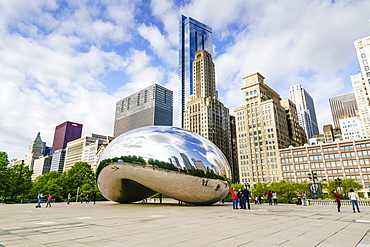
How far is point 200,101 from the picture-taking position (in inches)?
5359

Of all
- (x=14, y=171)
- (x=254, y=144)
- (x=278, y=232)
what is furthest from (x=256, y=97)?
(x=278, y=232)

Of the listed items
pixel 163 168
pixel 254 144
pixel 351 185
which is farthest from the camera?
pixel 254 144

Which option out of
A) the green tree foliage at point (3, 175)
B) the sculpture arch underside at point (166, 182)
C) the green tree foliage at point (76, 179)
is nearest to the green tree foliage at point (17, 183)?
the green tree foliage at point (3, 175)

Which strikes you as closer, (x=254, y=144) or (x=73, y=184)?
(x=73, y=184)

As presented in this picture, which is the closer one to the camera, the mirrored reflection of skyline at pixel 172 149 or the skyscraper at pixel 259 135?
the mirrored reflection of skyline at pixel 172 149

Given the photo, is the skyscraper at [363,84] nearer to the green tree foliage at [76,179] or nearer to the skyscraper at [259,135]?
the skyscraper at [259,135]

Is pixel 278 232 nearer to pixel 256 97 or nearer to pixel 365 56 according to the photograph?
pixel 256 97

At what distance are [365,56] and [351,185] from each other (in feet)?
273

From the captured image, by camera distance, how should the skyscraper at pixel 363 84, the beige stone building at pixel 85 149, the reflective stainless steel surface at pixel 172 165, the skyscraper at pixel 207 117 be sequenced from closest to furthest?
1. the reflective stainless steel surface at pixel 172 165
2. the skyscraper at pixel 363 84
3. the skyscraper at pixel 207 117
4. the beige stone building at pixel 85 149

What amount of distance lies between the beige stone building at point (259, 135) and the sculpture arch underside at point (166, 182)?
8793 centimetres

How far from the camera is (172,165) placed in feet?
49.7

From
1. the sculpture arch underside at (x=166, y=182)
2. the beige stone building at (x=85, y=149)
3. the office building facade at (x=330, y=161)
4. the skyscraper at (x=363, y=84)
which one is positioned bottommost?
the sculpture arch underside at (x=166, y=182)

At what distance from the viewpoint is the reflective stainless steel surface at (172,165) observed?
1532cm

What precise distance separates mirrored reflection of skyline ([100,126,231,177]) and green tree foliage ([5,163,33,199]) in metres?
33.5
